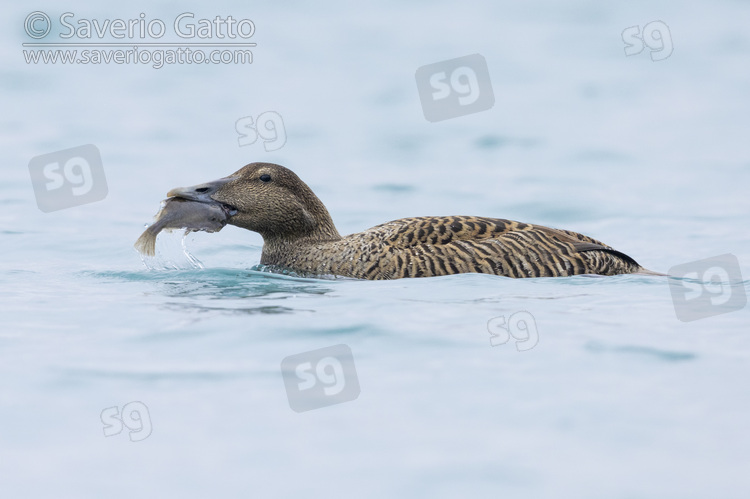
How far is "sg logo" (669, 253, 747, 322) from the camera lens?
8164 millimetres

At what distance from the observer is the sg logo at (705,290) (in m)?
8.16

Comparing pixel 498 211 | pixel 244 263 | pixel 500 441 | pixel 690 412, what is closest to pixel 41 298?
Answer: pixel 244 263

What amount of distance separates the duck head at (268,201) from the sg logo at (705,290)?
2656 mm

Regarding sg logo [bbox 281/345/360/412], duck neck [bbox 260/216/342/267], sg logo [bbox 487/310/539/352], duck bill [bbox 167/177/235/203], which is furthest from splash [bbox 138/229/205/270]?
sg logo [bbox 487/310/539/352]

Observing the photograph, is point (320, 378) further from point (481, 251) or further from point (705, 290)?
point (705, 290)

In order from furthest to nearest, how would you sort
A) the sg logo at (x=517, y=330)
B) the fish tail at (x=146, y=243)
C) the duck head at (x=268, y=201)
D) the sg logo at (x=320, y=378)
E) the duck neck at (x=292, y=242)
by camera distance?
1. the duck neck at (x=292, y=242)
2. the duck head at (x=268, y=201)
3. the fish tail at (x=146, y=243)
4. the sg logo at (x=517, y=330)
5. the sg logo at (x=320, y=378)

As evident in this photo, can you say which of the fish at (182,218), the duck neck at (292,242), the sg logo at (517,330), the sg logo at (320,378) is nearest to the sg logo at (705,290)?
the sg logo at (517,330)

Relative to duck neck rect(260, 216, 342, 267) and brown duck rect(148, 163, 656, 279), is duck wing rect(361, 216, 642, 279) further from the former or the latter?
duck neck rect(260, 216, 342, 267)

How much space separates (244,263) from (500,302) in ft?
10.5

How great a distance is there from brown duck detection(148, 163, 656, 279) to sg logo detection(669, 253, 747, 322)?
17.4 inches

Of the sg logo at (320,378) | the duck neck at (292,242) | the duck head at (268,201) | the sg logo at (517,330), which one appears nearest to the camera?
the sg logo at (320,378)

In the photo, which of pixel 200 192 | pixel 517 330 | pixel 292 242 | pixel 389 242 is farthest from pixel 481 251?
pixel 200 192

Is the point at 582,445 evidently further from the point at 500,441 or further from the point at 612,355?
the point at 612,355

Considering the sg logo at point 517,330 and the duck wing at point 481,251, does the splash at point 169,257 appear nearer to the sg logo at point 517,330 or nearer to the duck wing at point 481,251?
the duck wing at point 481,251
